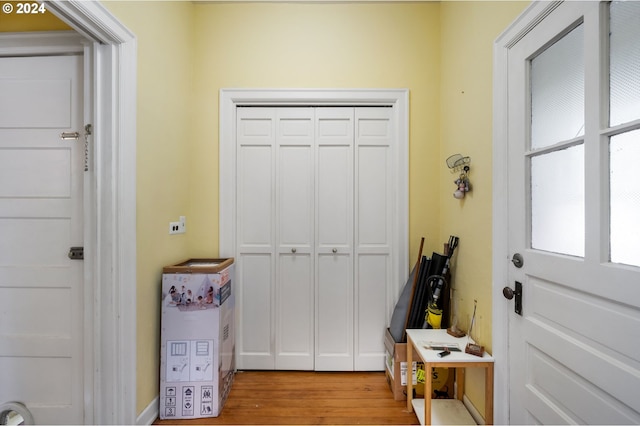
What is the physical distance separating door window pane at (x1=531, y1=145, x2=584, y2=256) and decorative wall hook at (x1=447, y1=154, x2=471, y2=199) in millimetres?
446

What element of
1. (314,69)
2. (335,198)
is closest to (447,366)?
(335,198)

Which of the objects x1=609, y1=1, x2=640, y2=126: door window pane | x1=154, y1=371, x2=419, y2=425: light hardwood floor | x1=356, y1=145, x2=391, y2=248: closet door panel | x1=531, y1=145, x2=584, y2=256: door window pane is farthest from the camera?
x1=356, y1=145, x2=391, y2=248: closet door panel

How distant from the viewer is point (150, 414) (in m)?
1.57

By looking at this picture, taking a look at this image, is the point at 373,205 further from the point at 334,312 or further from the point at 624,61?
the point at 624,61

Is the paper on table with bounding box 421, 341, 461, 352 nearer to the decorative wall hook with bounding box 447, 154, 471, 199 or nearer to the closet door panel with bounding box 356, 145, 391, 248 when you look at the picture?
the closet door panel with bounding box 356, 145, 391, 248

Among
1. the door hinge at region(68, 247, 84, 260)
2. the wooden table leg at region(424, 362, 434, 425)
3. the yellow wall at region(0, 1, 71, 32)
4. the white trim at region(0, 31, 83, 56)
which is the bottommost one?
the wooden table leg at region(424, 362, 434, 425)

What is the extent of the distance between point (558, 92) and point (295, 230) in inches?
69.3

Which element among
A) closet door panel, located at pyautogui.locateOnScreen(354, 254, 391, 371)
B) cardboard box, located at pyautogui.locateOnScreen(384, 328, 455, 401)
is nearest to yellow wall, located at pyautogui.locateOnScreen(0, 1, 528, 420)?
closet door panel, located at pyautogui.locateOnScreen(354, 254, 391, 371)

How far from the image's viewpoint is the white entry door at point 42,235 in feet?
4.68

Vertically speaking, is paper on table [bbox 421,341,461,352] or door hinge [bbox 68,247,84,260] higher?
door hinge [bbox 68,247,84,260]

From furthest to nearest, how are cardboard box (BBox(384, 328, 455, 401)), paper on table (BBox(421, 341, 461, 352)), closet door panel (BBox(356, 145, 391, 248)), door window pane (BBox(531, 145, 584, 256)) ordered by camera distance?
closet door panel (BBox(356, 145, 391, 248))
cardboard box (BBox(384, 328, 455, 401))
paper on table (BBox(421, 341, 461, 352))
door window pane (BBox(531, 145, 584, 256))

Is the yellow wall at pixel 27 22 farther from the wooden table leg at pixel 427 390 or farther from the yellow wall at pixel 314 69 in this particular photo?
the wooden table leg at pixel 427 390

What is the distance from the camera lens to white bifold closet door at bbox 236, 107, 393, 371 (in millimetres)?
2082

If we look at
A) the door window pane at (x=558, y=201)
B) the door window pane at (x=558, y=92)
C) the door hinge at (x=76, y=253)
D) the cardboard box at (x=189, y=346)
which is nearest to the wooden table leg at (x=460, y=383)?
the door window pane at (x=558, y=201)
